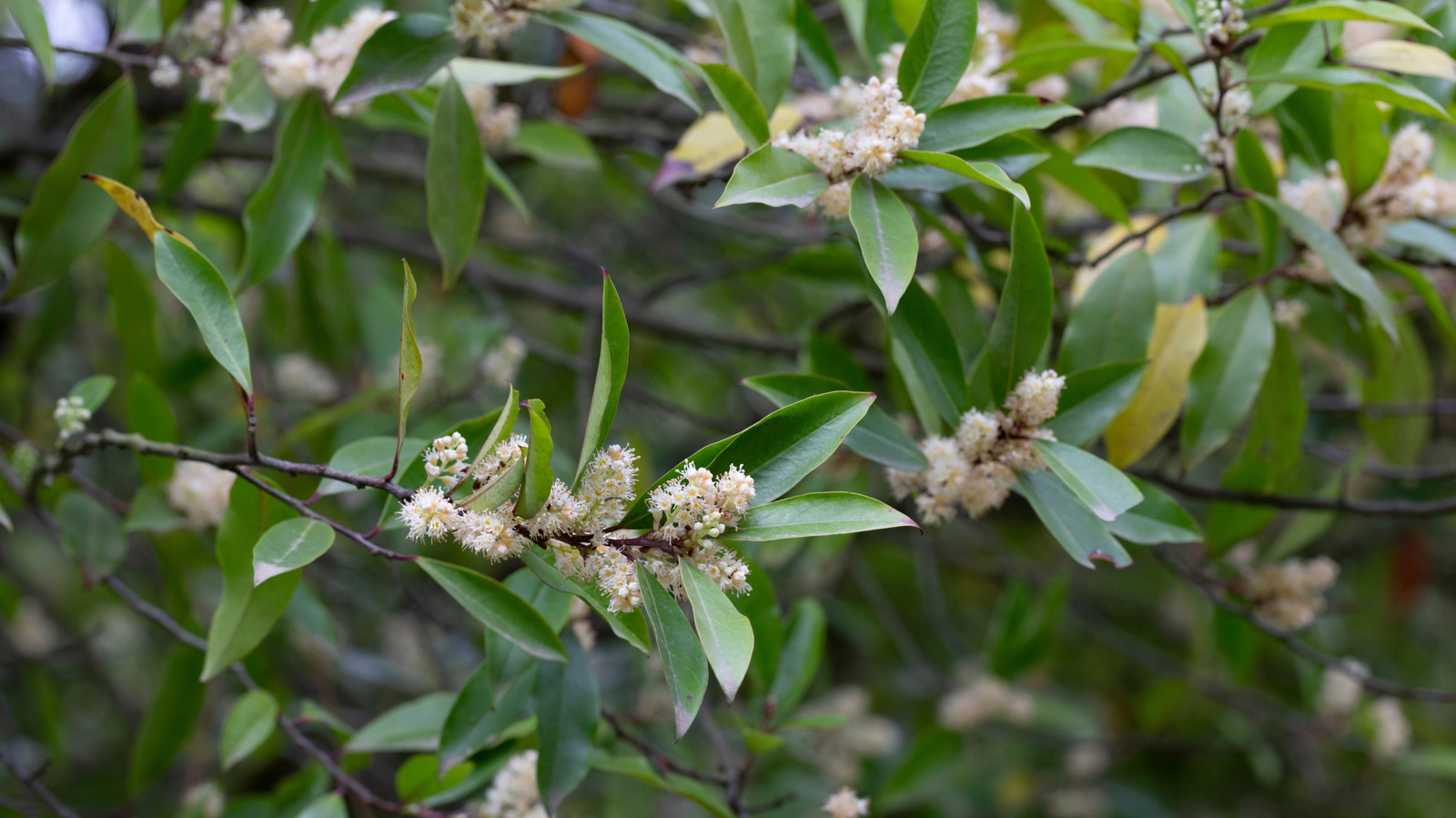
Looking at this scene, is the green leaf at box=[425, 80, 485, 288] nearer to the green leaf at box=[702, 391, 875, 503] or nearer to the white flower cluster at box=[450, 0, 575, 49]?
the white flower cluster at box=[450, 0, 575, 49]

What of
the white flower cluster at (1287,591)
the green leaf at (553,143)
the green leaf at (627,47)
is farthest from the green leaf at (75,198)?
the white flower cluster at (1287,591)

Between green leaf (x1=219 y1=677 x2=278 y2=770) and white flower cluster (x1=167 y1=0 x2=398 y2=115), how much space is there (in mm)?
916

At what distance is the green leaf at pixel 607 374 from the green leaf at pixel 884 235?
0.27 m

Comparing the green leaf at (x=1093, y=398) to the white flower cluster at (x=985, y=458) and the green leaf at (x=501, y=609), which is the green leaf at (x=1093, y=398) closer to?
the white flower cluster at (x=985, y=458)

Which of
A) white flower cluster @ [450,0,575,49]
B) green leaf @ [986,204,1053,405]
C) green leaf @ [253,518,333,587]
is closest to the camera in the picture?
green leaf @ [253,518,333,587]

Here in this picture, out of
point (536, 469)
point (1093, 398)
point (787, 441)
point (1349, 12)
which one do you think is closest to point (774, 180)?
point (787, 441)

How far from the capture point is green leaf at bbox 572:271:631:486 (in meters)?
0.86

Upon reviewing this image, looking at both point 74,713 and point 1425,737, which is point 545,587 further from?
point 1425,737

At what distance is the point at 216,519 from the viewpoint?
5.24 feet

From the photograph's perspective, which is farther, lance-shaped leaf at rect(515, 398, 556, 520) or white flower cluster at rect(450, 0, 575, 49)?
white flower cluster at rect(450, 0, 575, 49)

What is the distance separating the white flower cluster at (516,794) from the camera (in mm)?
1314

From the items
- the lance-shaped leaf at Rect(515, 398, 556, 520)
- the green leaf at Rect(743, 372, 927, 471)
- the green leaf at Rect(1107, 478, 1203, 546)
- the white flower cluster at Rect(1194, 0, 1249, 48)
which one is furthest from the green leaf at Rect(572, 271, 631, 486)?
the white flower cluster at Rect(1194, 0, 1249, 48)

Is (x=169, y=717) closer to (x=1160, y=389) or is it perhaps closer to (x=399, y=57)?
(x=399, y=57)

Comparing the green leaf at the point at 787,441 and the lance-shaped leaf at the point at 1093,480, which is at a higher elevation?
the green leaf at the point at 787,441
